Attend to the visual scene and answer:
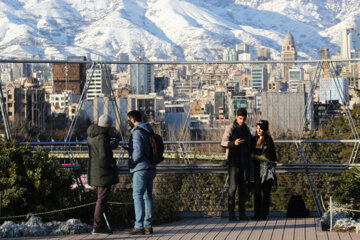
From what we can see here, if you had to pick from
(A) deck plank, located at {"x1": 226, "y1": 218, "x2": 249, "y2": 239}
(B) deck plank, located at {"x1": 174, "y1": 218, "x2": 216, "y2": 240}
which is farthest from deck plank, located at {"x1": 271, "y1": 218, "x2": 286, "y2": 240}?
(B) deck plank, located at {"x1": 174, "y1": 218, "x2": 216, "y2": 240}

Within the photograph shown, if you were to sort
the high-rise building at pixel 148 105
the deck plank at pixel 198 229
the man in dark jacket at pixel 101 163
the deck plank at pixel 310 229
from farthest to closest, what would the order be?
the high-rise building at pixel 148 105 → the man in dark jacket at pixel 101 163 → the deck plank at pixel 198 229 → the deck plank at pixel 310 229

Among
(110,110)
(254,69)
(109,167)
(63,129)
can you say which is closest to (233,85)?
(254,69)

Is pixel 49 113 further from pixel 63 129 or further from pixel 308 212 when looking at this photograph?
pixel 308 212

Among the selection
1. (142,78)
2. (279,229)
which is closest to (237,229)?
(279,229)

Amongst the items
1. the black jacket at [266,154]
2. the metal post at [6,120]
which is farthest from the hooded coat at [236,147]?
the metal post at [6,120]

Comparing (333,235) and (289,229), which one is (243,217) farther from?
(333,235)

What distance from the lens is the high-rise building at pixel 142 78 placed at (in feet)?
40.0

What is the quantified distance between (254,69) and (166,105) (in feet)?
5.58

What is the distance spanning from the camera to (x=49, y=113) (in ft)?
39.8

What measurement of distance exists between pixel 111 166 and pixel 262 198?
261 centimetres

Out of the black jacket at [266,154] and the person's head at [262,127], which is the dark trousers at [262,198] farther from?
the person's head at [262,127]

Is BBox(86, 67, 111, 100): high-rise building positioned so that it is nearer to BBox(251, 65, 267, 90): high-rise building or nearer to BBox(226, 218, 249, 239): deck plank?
BBox(251, 65, 267, 90): high-rise building

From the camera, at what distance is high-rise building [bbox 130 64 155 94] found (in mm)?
12203

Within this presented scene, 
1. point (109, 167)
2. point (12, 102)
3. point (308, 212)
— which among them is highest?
point (12, 102)
